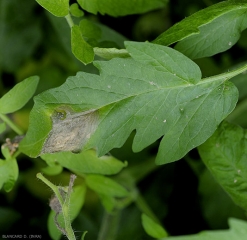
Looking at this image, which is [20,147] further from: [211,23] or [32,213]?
[32,213]

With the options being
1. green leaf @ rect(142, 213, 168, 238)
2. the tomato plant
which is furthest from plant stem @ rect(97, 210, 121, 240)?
green leaf @ rect(142, 213, 168, 238)

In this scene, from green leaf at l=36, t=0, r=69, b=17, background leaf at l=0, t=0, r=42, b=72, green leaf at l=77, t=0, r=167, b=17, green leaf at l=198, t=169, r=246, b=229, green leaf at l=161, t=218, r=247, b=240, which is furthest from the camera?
background leaf at l=0, t=0, r=42, b=72

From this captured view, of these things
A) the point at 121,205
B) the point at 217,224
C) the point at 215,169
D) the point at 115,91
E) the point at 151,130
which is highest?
the point at 115,91

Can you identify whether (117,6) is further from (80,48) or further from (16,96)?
(16,96)

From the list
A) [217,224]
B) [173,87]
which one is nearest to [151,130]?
[173,87]

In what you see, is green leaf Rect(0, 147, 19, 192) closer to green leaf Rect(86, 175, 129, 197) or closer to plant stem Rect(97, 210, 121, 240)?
green leaf Rect(86, 175, 129, 197)

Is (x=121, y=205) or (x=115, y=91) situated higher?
(x=115, y=91)

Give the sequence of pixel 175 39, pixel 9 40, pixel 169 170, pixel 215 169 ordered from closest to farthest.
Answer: pixel 175 39 < pixel 215 169 < pixel 169 170 < pixel 9 40
